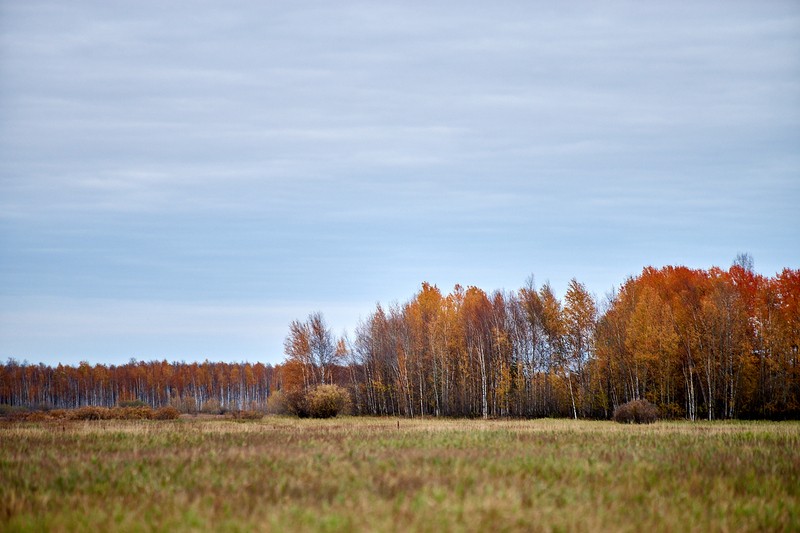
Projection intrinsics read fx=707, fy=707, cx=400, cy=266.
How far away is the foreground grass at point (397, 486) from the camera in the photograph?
41.1ft

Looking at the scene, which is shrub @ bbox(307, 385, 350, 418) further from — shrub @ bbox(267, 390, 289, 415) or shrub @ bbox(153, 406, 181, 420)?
shrub @ bbox(153, 406, 181, 420)

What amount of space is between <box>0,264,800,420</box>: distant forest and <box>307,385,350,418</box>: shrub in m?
3.77

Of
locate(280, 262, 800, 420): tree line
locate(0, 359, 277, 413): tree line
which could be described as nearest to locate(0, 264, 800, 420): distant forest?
locate(280, 262, 800, 420): tree line

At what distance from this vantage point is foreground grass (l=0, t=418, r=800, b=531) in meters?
12.5

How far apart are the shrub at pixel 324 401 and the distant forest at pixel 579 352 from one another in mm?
3771

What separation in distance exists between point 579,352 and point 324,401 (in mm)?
24077

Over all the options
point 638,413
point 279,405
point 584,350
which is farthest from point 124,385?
point 638,413

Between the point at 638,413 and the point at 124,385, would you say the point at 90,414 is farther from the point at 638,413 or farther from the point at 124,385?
the point at 124,385

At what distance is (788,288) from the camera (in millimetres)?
58625

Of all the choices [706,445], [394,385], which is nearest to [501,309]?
[394,385]

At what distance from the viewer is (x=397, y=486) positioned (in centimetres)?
1548

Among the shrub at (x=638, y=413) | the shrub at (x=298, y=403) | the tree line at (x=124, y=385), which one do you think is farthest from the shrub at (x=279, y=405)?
the tree line at (x=124, y=385)

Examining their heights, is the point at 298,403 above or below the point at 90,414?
below

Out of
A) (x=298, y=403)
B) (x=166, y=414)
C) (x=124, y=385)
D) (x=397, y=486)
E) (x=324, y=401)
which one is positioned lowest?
(x=124, y=385)
